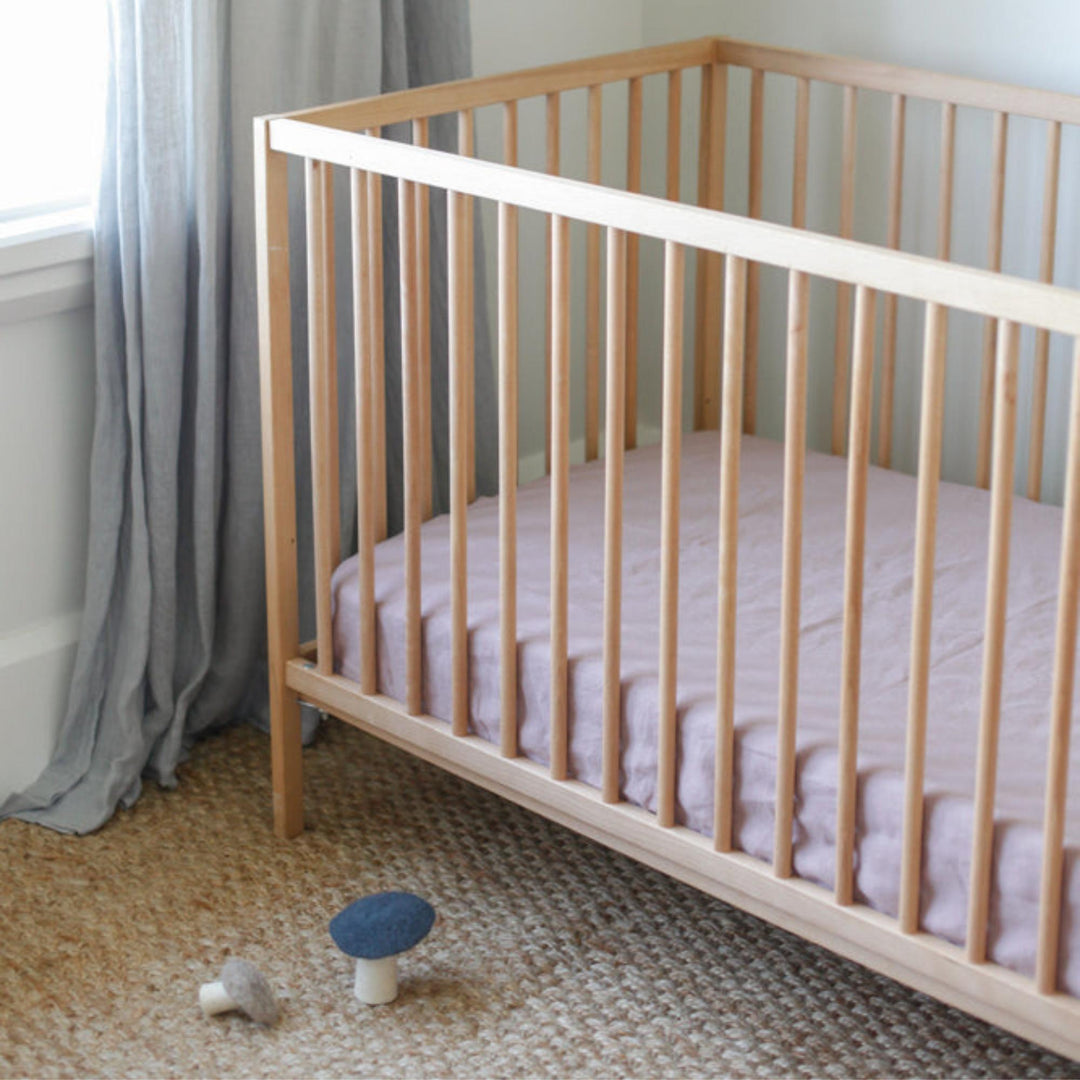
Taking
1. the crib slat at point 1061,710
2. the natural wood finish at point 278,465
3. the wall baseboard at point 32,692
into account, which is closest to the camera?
the crib slat at point 1061,710

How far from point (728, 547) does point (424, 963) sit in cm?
60

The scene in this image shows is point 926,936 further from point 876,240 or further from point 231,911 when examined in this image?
point 876,240

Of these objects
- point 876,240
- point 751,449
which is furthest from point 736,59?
point 751,449

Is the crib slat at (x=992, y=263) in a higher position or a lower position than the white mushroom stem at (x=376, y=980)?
higher

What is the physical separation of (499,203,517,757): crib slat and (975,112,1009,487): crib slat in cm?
69

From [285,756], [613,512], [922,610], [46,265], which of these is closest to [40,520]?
[46,265]

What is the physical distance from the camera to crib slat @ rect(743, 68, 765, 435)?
2402 mm

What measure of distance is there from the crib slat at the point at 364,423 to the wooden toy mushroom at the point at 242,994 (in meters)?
0.35

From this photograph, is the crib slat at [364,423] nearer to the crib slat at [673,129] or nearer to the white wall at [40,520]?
the white wall at [40,520]

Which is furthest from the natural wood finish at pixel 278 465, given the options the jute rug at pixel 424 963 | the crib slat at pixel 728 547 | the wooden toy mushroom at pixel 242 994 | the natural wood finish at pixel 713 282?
the natural wood finish at pixel 713 282

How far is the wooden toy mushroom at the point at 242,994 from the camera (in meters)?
1.79

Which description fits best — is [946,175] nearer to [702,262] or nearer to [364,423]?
[702,262]

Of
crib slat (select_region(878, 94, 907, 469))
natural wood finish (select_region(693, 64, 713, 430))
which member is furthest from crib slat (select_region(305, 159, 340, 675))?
crib slat (select_region(878, 94, 907, 469))

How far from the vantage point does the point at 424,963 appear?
1.92 m
